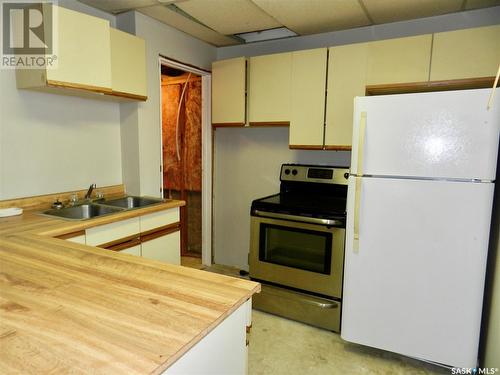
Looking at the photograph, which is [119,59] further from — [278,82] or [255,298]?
[255,298]

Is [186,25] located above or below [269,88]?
above

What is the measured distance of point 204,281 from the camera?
110 cm

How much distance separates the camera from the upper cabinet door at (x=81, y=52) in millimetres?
1960

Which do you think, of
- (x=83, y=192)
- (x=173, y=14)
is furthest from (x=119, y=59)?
(x=83, y=192)

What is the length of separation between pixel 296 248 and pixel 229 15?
1.89 m

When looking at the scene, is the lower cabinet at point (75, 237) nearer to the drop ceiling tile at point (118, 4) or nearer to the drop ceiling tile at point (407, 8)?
the drop ceiling tile at point (118, 4)

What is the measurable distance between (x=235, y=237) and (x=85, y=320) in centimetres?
278

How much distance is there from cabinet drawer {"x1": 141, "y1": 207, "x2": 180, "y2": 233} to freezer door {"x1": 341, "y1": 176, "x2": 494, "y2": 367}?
1.32 m

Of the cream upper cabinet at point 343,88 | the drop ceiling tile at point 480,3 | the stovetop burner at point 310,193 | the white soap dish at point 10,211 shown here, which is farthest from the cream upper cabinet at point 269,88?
the white soap dish at point 10,211

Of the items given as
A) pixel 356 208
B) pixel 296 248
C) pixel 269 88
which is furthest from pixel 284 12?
pixel 296 248

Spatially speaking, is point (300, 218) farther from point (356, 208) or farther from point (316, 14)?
point (316, 14)

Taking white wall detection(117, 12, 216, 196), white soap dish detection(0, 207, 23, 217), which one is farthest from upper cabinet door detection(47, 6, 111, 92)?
white soap dish detection(0, 207, 23, 217)

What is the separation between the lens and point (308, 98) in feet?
9.05

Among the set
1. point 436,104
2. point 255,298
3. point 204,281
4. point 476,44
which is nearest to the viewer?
point 204,281
